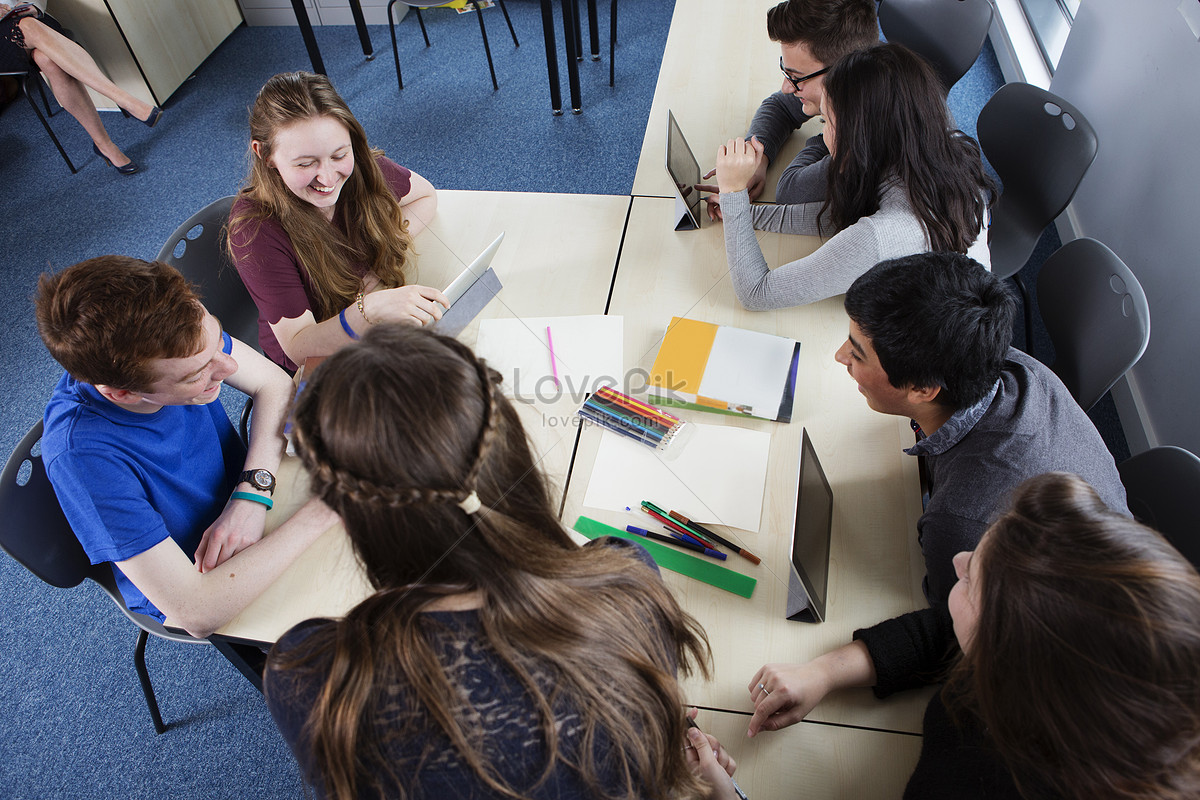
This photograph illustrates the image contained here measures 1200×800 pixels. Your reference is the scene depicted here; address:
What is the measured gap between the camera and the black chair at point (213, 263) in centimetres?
161

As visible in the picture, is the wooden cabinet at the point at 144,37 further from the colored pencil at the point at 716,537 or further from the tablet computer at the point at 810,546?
the tablet computer at the point at 810,546

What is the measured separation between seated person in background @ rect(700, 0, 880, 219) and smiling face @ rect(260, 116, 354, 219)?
89 centimetres

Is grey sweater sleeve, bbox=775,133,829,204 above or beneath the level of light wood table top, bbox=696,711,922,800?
above

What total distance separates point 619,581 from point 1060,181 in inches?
66.7

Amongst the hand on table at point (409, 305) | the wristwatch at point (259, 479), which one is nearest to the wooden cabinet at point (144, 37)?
the hand on table at point (409, 305)

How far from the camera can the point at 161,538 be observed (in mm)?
1147

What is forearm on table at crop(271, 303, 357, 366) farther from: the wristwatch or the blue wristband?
the wristwatch

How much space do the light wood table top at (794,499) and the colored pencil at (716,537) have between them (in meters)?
0.01

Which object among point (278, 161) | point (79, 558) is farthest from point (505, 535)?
point (278, 161)

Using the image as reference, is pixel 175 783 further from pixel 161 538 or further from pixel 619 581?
pixel 619 581

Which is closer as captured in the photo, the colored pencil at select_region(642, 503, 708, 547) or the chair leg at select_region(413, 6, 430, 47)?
the colored pencil at select_region(642, 503, 708, 547)

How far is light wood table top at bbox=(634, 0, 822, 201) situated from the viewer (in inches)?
79.9

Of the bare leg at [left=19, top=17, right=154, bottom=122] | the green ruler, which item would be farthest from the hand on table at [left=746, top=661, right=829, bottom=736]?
the bare leg at [left=19, top=17, right=154, bottom=122]

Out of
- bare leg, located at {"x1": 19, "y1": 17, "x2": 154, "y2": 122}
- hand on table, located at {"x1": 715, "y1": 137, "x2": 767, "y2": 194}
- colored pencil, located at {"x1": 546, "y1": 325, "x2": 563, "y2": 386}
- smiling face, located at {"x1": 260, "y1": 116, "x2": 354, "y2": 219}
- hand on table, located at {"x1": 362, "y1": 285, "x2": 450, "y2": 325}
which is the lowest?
bare leg, located at {"x1": 19, "y1": 17, "x2": 154, "y2": 122}
